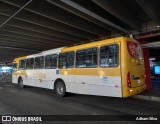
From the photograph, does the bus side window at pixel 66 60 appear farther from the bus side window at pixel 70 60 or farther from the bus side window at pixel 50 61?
the bus side window at pixel 50 61

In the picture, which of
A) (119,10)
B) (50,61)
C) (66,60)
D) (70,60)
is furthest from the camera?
(50,61)

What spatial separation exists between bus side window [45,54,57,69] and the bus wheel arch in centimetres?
102

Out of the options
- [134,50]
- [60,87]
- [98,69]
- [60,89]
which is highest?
[134,50]

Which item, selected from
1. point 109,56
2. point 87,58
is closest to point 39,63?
point 87,58

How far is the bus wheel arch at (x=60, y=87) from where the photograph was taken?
1063 cm

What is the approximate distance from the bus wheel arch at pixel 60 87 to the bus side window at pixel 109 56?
331cm

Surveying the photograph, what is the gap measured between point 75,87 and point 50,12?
4.94 m

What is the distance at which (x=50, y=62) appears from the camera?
38.8 feet

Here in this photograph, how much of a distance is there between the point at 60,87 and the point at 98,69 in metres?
3.37

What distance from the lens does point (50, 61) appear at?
38.8ft

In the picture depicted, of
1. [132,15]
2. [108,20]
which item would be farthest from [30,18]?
[132,15]

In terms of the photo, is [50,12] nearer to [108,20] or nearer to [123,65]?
[108,20]

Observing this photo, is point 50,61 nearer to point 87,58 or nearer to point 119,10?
point 87,58

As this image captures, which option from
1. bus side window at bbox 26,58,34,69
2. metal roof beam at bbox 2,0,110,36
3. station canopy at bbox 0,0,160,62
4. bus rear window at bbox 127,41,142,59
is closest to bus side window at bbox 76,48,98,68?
bus rear window at bbox 127,41,142,59
